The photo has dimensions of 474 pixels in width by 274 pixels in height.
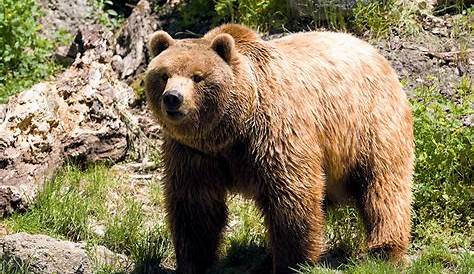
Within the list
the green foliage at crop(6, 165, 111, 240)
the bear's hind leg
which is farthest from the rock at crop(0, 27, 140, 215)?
the bear's hind leg

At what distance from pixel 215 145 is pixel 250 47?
27.9 inches

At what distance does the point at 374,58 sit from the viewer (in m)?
6.64

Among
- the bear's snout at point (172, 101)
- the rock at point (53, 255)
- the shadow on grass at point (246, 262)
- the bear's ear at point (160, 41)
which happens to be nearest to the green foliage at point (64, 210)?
the rock at point (53, 255)

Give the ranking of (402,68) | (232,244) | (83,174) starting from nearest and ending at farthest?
(232,244) → (83,174) → (402,68)

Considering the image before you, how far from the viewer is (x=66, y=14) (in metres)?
10.7

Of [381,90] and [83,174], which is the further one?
[83,174]

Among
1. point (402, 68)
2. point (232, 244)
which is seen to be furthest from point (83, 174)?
point (402, 68)

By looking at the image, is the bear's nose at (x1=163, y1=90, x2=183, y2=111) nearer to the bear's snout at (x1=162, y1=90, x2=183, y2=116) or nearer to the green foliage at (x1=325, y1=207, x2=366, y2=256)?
the bear's snout at (x1=162, y1=90, x2=183, y2=116)

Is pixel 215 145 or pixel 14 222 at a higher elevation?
pixel 215 145

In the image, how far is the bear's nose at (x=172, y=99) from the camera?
553cm

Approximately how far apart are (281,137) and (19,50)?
469 cm

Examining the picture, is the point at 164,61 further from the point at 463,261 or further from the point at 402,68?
the point at 402,68

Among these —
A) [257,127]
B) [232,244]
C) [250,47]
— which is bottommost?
[232,244]

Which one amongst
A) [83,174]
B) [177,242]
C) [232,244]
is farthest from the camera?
[83,174]
